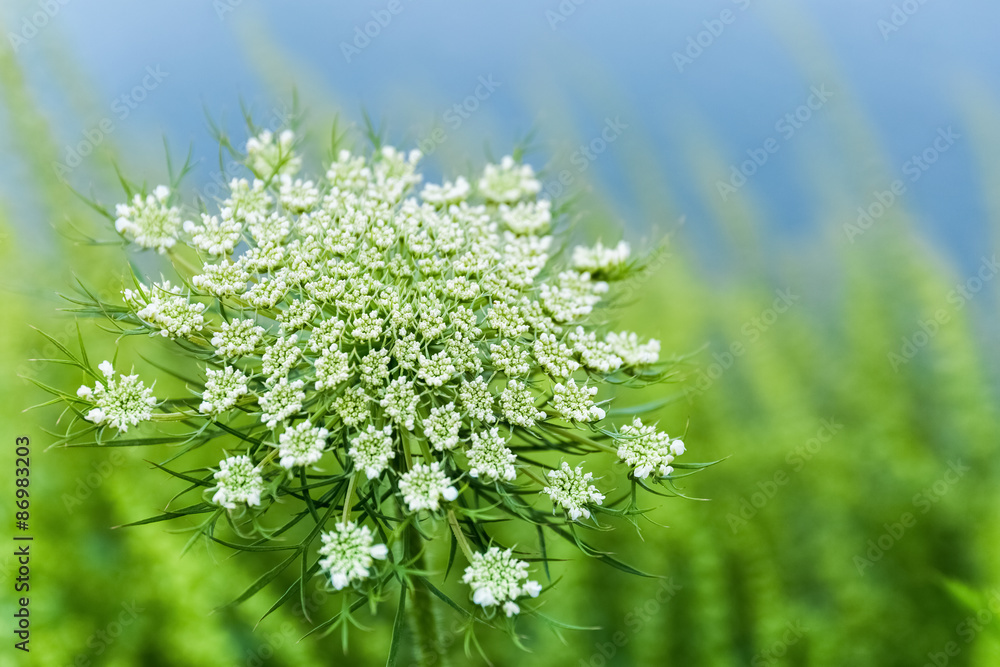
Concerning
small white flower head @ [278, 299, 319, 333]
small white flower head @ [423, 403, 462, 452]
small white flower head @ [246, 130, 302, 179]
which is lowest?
small white flower head @ [423, 403, 462, 452]

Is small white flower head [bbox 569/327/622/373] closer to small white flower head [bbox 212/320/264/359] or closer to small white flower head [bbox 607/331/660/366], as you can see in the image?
small white flower head [bbox 607/331/660/366]

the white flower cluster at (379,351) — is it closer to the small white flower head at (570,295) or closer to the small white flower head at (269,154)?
the small white flower head at (570,295)

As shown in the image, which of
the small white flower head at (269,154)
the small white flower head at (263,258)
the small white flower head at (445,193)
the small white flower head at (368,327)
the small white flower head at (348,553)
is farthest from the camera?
the small white flower head at (269,154)

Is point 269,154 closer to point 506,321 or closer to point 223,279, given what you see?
point 223,279

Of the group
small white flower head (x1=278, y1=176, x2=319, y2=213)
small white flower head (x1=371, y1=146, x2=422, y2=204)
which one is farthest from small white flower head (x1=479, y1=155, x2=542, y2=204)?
small white flower head (x1=278, y1=176, x2=319, y2=213)

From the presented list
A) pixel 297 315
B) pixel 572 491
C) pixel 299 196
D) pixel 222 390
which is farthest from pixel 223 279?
pixel 572 491

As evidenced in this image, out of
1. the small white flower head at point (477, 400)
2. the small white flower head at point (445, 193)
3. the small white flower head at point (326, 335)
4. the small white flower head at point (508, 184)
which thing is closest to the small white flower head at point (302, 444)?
the small white flower head at point (326, 335)
